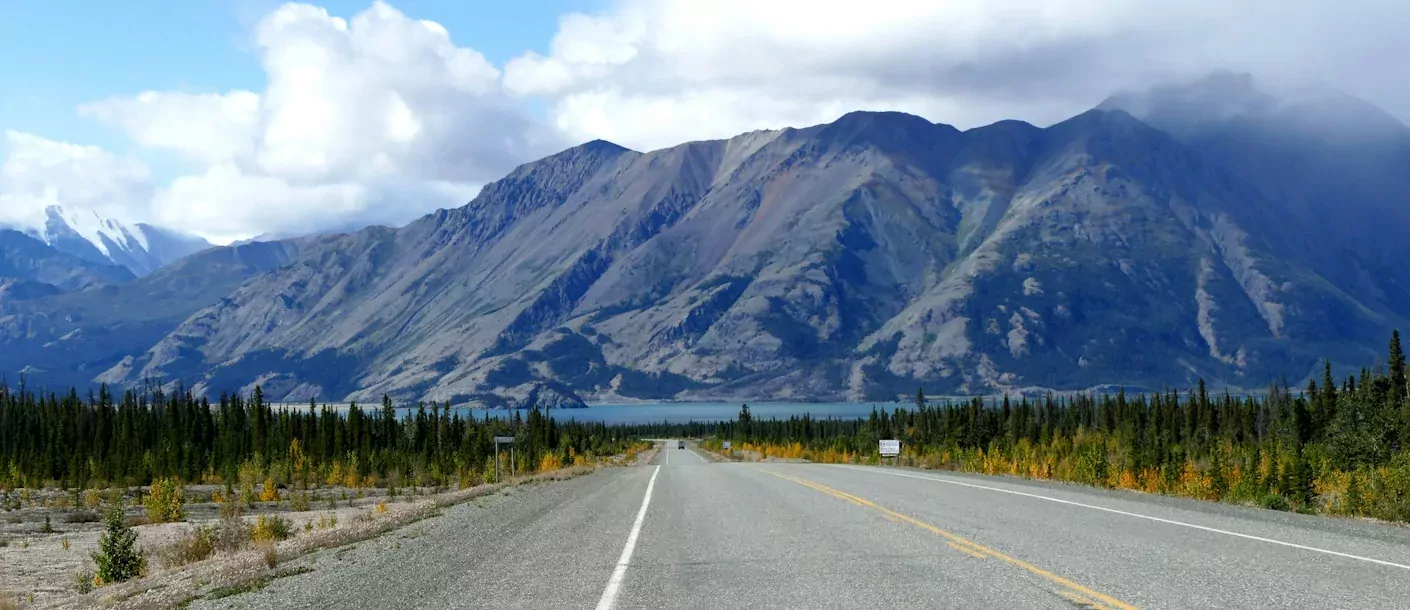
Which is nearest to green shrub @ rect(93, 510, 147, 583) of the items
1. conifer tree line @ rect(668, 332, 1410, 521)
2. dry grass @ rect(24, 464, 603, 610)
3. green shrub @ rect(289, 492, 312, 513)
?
dry grass @ rect(24, 464, 603, 610)

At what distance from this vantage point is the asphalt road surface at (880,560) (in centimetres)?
1230

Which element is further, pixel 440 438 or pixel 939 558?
pixel 440 438

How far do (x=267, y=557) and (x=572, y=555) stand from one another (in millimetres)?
5181

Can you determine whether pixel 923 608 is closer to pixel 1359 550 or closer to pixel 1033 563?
pixel 1033 563

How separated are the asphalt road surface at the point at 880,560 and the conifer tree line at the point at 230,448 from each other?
40739 mm

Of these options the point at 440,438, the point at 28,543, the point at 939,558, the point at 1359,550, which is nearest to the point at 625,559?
the point at 939,558

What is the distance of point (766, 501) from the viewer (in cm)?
2733

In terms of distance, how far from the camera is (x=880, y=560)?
1522cm

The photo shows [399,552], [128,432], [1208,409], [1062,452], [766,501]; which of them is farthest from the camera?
[1208,409]

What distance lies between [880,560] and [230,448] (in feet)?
310

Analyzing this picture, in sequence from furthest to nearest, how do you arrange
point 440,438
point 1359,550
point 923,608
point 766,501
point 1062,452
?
point 440,438, point 1062,452, point 766,501, point 1359,550, point 923,608

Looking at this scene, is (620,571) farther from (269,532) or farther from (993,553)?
(269,532)

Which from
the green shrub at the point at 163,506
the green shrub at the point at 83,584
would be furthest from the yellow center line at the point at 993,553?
the green shrub at the point at 163,506

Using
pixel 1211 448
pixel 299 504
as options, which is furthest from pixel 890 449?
pixel 299 504
